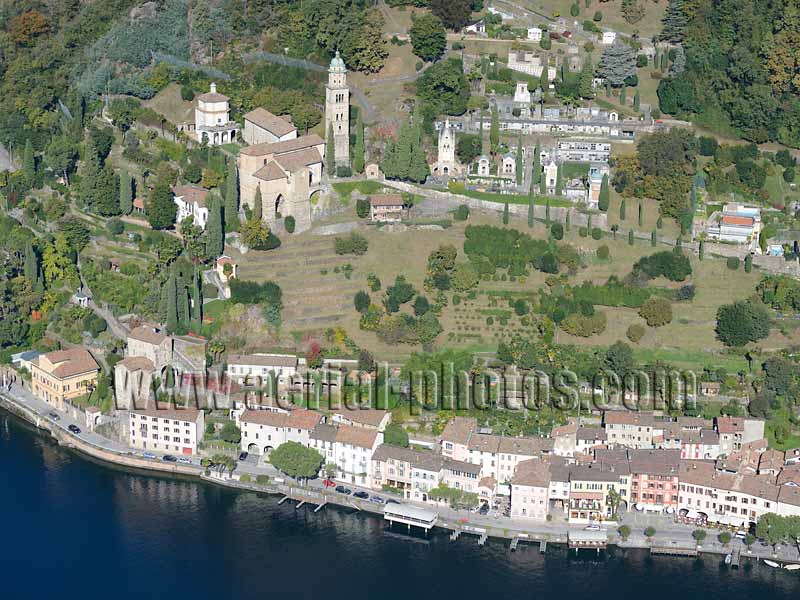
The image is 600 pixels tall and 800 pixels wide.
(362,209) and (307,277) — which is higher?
(362,209)

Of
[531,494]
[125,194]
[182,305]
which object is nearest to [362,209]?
[182,305]

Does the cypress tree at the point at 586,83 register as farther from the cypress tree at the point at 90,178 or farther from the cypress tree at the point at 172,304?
the cypress tree at the point at 90,178

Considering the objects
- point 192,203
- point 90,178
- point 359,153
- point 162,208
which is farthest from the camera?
point 90,178

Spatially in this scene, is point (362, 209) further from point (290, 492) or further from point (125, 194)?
point (290, 492)

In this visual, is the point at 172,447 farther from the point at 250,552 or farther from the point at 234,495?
the point at 250,552

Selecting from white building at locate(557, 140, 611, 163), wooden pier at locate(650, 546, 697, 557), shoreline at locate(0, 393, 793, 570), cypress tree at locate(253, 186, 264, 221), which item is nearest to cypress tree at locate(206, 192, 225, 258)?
cypress tree at locate(253, 186, 264, 221)

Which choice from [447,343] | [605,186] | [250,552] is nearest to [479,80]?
[605,186]

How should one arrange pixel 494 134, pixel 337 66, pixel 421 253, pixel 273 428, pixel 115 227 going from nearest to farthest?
pixel 273 428
pixel 421 253
pixel 115 227
pixel 337 66
pixel 494 134

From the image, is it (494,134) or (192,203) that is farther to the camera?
(494,134)
